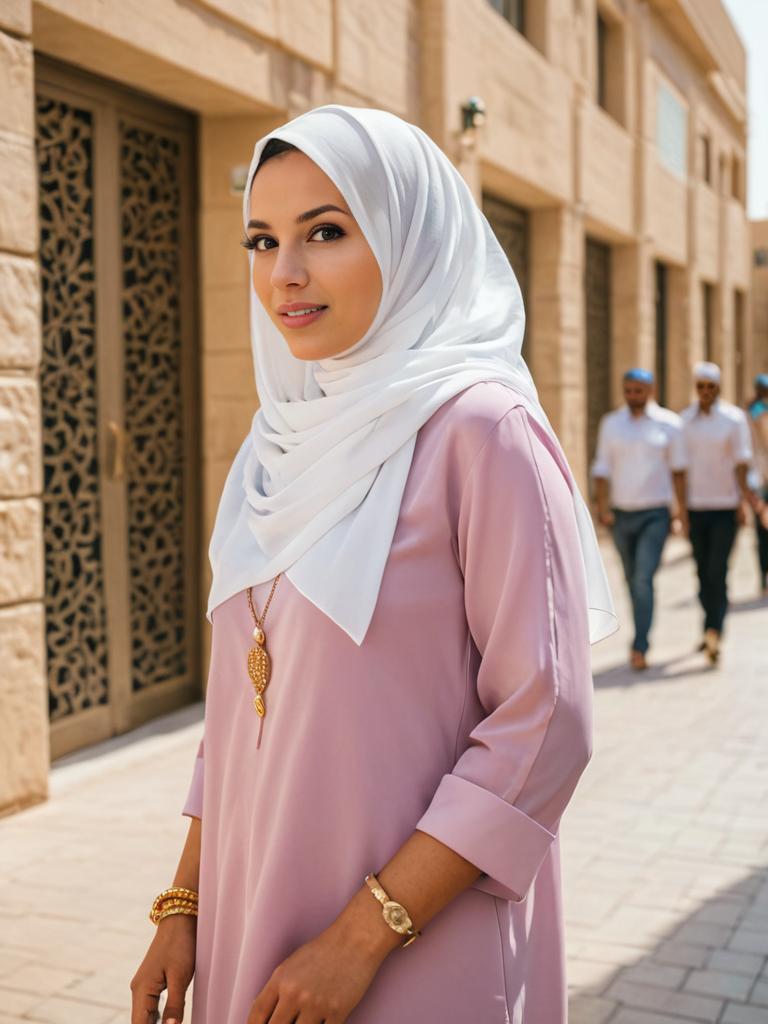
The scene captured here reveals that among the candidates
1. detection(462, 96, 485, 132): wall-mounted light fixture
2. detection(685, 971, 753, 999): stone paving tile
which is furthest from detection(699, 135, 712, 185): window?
detection(685, 971, 753, 999): stone paving tile

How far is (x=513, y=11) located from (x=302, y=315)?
31.4ft

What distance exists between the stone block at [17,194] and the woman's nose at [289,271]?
315cm

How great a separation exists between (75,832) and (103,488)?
171 cm

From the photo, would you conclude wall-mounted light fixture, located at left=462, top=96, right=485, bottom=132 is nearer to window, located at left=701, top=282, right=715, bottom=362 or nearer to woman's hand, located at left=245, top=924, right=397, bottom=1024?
woman's hand, located at left=245, top=924, right=397, bottom=1024

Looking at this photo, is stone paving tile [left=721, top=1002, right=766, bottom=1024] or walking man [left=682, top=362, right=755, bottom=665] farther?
walking man [left=682, top=362, right=755, bottom=665]

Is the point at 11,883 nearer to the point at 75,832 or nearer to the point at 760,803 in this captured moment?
the point at 75,832

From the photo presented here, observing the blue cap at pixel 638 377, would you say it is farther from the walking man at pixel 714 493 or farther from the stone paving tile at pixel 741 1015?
the stone paving tile at pixel 741 1015

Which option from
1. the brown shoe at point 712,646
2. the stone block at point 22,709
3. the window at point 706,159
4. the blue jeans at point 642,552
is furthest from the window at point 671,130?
the stone block at point 22,709

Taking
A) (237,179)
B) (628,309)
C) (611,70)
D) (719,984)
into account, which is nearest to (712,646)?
(237,179)

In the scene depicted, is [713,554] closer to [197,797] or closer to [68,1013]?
[68,1013]

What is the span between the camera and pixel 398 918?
138cm

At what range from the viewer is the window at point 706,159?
17984 millimetres

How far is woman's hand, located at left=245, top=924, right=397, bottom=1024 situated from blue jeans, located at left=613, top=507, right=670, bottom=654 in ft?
19.8

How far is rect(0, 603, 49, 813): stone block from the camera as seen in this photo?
443 centimetres
